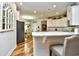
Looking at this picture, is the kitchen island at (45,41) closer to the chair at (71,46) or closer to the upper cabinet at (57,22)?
Result: the upper cabinet at (57,22)

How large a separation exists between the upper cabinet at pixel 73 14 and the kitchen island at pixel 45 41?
13cm

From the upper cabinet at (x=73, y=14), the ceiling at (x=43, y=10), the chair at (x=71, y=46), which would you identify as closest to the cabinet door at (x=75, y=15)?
the upper cabinet at (x=73, y=14)

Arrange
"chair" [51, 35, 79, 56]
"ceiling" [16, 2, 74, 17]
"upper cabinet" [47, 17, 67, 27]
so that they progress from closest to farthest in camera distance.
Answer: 1. "chair" [51, 35, 79, 56]
2. "ceiling" [16, 2, 74, 17]
3. "upper cabinet" [47, 17, 67, 27]

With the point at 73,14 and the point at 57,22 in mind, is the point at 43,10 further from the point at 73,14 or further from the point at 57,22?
the point at 73,14

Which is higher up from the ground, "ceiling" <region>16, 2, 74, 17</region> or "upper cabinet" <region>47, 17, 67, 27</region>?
"ceiling" <region>16, 2, 74, 17</region>

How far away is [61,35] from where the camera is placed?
1.35 m

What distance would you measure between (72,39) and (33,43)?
57 cm

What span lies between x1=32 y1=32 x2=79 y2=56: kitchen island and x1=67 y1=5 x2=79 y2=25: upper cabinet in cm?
13

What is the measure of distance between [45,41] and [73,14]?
1.45 feet

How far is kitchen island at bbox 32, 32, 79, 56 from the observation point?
1367mm

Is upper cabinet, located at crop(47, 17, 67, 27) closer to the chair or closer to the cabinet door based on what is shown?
the cabinet door

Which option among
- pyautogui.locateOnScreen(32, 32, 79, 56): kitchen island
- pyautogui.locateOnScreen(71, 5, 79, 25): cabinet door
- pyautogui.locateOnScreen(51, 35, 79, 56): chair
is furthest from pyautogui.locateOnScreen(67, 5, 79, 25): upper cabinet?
pyautogui.locateOnScreen(51, 35, 79, 56): chair

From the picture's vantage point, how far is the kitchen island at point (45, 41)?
1367mm

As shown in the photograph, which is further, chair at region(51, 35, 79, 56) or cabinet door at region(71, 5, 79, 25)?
cabinet door at region(71, 5, 79, 25)
